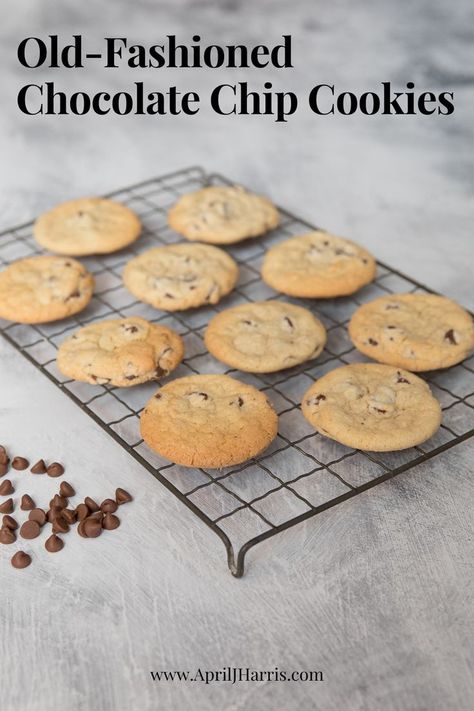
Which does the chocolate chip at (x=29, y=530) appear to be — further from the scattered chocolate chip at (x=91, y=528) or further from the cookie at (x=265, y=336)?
the cookie at (x=265, y=336)

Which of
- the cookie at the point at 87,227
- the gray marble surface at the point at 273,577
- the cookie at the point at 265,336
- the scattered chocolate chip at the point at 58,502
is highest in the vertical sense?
the cookie at the point at 87,227

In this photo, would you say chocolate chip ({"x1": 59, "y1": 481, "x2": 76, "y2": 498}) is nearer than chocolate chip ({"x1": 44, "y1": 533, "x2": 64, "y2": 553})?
No

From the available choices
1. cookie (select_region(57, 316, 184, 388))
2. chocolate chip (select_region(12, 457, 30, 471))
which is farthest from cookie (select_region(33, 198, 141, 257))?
chocolate chip (select_region(12, 457, 30, 471))

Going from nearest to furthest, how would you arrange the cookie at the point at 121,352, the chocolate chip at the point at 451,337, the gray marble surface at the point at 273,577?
the gray marble surface at the point at 273,577
the cookie at the point at 121,352
the chocolate chip at the point at 451,337

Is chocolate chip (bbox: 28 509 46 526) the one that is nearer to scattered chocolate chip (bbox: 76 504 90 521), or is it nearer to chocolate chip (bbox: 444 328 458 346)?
scattered chocolate chip (bbox: 76 504 90 521)

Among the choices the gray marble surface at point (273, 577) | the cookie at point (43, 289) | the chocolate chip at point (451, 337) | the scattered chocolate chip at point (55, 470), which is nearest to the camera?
the gray marble surface at point (273, 577)

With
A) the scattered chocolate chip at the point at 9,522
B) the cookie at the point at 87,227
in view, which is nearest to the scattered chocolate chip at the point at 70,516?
the scattered chocolate chip at the point at 9,522

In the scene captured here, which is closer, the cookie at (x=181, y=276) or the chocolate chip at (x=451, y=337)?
the chocolate chip at (x=451, y=337)

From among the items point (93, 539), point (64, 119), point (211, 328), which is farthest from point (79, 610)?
point (64, 119)
